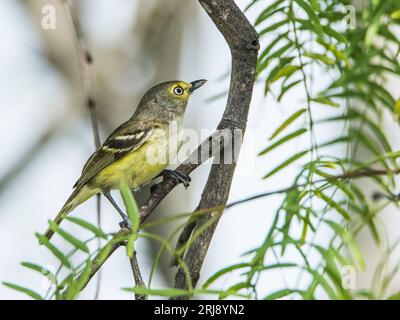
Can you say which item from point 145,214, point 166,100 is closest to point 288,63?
point 145,214

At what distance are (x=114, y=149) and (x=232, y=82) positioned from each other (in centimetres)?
211

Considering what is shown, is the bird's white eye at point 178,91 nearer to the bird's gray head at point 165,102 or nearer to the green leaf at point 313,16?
the bird's gray head at point 165,102

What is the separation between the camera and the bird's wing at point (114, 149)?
4574 mm

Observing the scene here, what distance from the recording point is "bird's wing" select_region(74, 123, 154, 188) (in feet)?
15.0

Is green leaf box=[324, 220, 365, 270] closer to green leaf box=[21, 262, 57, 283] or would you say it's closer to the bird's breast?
green leaf box=[21, 262, 57, 283]

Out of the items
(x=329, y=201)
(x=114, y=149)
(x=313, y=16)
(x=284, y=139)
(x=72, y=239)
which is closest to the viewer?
(x=72, y=239)

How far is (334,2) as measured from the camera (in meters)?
2.82

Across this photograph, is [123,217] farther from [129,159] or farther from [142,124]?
[142,124]

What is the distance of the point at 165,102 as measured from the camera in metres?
5.04

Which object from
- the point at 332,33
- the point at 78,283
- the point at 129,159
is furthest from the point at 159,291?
the point at 129,159

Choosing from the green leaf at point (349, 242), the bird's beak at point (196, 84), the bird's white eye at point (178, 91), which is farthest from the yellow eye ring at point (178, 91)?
the green leaf at point (349, 242)

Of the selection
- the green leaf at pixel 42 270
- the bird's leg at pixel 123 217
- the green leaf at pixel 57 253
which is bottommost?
the green leaf at pixel 42 270

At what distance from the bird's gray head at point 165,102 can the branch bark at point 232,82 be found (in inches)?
91.7
